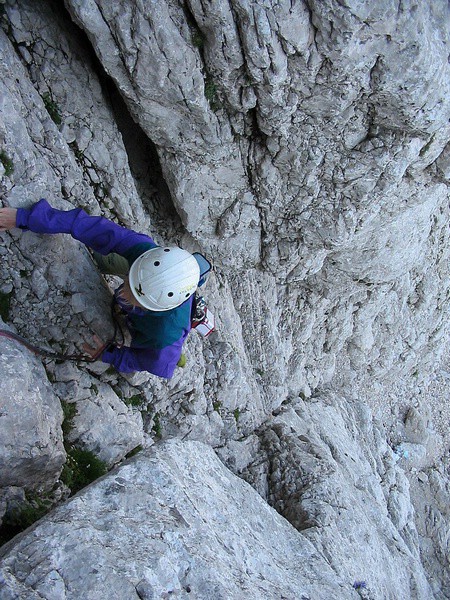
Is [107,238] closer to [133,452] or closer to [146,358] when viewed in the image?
[146,358]

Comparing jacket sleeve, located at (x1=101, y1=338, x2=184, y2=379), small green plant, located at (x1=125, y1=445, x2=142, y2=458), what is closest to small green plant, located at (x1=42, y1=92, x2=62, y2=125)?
jacket sleeve, located at (x1=101, y1=338, x2=184, y2=379)

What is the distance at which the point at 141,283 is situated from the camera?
22.0ft

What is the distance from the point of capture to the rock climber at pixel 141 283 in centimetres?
671

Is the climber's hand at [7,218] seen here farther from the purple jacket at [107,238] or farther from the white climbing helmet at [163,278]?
the white climbing helmet at [163,278]

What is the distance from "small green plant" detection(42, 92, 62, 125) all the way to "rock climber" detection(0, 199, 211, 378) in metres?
1.83

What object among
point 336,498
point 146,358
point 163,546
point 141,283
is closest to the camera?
point 163,546

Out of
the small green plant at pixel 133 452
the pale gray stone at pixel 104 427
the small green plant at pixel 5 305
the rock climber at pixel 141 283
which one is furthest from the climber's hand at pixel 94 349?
the small green plant at pixel 133 452

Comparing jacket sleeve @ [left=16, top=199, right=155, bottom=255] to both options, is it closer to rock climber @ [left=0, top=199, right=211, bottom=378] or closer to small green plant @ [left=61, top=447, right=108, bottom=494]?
rock climber @ [left=0, top=199, right=211, bottom=378]

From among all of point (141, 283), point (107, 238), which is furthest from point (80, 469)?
point (107, 238)

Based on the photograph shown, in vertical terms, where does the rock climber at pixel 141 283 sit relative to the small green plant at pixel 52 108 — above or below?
below

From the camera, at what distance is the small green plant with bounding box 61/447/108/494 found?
7.13m

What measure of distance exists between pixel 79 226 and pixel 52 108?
2.43 meters

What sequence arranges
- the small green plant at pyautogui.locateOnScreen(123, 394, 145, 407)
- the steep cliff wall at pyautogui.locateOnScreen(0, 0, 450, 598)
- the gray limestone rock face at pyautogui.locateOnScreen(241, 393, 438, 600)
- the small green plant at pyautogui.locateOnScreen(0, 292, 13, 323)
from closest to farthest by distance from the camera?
the steep cliff wall at pyautogui.locateOnScreen(0, 0, 450, 598), the small green plant at pyautogui.locateOnScreen(0, 292, 13, 323), the small green plant at pyautogui.locateOnScreen(123, 394, 145, 407), the gray limestone rock face at pyautogui.locateOnScreen(241, 393, 438, 600)

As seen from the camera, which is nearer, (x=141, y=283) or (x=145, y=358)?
(x=141, y=283)
